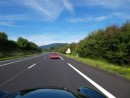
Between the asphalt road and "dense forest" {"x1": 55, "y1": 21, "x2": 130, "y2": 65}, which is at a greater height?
"dense forest" {"x1": 55, "y1": 21, "x2": 130, "y2": 65}

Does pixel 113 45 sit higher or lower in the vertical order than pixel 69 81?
higher

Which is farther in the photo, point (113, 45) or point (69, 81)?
point (113, 45)

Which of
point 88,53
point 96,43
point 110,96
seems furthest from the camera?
point 88,53

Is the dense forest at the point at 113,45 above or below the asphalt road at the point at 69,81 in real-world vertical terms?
above

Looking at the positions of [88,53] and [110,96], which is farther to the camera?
[88,53]

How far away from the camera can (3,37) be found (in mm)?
114938

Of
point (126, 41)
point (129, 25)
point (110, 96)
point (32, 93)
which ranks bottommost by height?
point (110, 96)

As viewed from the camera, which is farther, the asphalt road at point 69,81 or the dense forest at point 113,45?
the dense forest at point 113,45

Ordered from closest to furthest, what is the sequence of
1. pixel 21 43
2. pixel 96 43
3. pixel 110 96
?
pixel 110 96
pixel 96 43
pixel 21 43

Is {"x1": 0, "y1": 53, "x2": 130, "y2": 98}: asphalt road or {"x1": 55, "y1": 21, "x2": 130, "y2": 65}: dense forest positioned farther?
{"x1": 55, "y1": 21, "x2": 130, "y2": 65}: dense forest

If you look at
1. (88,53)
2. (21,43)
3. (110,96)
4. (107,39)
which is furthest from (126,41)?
(21,43)

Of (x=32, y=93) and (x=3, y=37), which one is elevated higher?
(x=3, y=37)

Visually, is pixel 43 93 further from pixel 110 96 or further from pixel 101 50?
pixel 101 50

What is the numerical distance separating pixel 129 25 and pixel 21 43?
110 m
